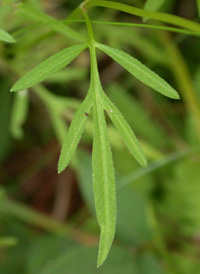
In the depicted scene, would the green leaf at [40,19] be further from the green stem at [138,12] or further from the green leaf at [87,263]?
the green leaf at [87,263]

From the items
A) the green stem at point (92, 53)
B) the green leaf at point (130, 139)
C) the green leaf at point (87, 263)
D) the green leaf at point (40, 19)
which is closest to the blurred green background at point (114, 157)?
the green leaf at point (87, 263)

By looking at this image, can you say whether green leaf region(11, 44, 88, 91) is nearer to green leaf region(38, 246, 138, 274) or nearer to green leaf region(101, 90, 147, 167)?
green leaf region(101, 90, 147, 167)

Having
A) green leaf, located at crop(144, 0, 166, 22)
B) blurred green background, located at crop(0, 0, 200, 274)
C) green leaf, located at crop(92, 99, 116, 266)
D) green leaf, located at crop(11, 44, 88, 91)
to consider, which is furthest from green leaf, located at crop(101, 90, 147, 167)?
blurred green background, located at crop(0, 0, 200, 274)

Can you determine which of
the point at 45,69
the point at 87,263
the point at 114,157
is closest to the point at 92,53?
the point at 45,69

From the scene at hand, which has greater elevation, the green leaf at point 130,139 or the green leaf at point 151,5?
the green leaf at point 151,5

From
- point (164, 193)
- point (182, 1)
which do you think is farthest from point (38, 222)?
point (182, 1)

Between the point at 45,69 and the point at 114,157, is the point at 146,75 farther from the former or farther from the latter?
the point at 114,157

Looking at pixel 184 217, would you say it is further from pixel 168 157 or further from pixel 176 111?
pixel 176 111
